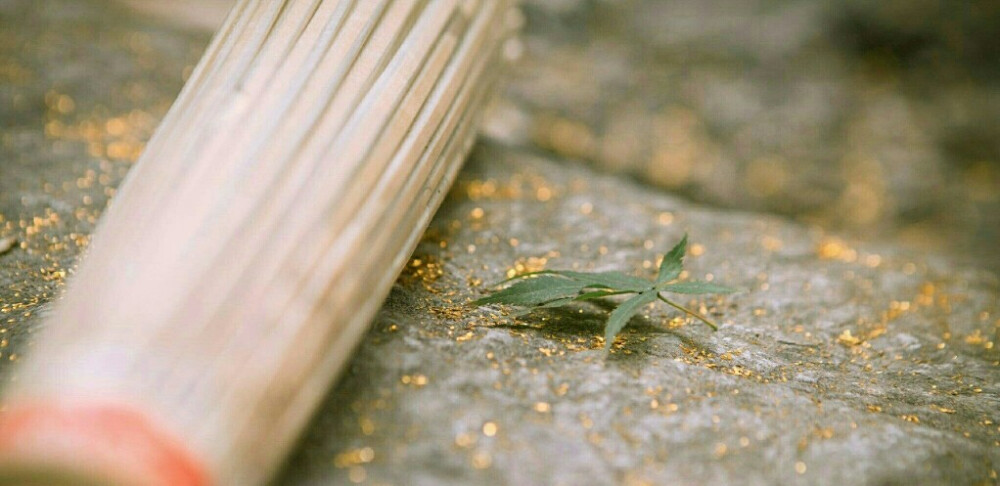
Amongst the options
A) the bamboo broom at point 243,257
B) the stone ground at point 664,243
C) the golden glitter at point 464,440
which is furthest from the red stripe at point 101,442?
the golden glitter at point 464,440

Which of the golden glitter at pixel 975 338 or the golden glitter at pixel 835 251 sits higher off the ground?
the golden glitter at pixel 975 338

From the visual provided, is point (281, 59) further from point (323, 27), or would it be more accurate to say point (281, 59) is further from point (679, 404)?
point (679, 404)

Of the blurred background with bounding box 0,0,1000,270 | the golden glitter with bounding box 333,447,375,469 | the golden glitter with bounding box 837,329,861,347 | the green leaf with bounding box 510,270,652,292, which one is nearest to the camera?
the golden glitter with bounding box 333,447,375,469

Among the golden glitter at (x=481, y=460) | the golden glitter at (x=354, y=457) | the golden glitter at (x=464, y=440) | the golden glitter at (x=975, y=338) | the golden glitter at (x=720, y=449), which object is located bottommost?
the golden glitter at (x=354, y=457)

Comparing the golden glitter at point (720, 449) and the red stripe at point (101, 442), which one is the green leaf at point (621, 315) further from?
the red stripe at point (101, 442)

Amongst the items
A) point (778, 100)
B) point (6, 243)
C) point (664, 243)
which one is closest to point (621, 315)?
point (664, 243)

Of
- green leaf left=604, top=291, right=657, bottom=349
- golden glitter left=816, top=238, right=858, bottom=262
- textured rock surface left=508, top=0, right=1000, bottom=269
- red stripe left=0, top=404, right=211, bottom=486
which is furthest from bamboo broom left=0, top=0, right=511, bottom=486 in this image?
textured rock surface left=508, top=0, right=1000, bottom=269

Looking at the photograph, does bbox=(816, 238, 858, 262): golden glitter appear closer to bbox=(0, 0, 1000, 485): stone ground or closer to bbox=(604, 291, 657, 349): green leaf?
bbox=(0, 0, 1000, 485): stone ground
